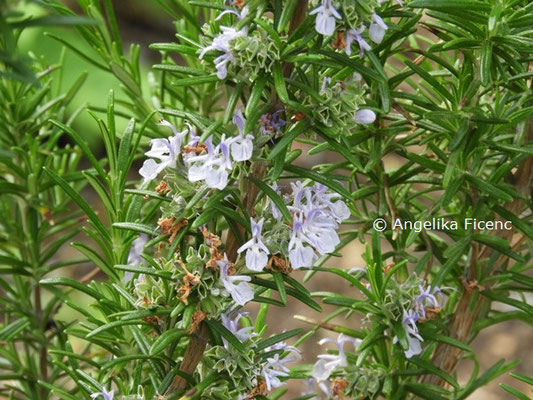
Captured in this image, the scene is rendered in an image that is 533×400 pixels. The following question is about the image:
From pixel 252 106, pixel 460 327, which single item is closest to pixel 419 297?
pixel 460 327

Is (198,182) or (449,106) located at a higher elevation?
(449,106)

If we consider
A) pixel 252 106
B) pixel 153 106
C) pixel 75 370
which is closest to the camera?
pixel 252 106

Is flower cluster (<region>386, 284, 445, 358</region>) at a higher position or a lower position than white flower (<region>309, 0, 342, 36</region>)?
lower

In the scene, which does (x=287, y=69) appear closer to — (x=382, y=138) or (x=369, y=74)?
(x=369, y=74)

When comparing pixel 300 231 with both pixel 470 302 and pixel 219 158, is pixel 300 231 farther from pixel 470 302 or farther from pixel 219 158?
pixel 470 302

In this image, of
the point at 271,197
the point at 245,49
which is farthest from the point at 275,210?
the point at 245,49

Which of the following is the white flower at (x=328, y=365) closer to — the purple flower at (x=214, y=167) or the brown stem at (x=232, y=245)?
the brown stem at (x=232, y=245)

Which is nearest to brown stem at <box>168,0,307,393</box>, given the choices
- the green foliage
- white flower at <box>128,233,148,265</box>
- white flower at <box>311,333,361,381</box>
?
the green foliage

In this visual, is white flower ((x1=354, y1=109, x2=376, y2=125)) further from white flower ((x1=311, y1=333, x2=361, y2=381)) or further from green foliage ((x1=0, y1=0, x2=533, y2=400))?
white flower ((x1=311, y1=333, x2=361, y2=381))
